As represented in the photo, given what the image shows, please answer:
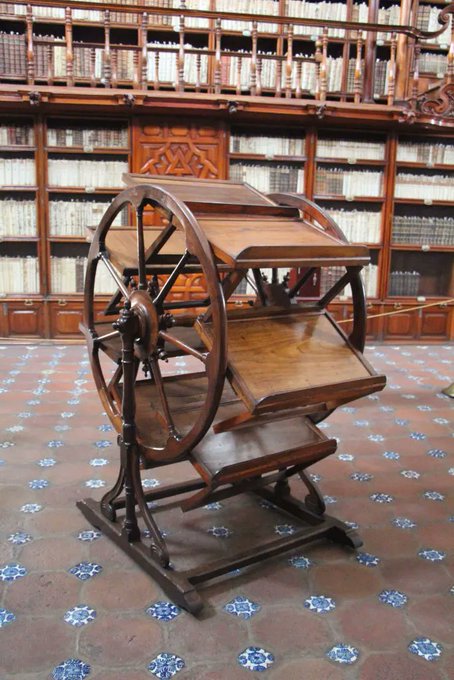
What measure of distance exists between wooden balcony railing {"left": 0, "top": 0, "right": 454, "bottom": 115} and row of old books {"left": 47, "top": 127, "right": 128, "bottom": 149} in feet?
1.26

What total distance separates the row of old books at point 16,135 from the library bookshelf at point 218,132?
0.04 feet

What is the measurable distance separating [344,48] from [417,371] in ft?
10.2

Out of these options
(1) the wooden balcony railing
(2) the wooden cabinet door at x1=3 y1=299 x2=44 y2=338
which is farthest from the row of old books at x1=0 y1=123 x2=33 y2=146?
(2) the wooden cabinet door at x1=3 y1=299 x2=44 y2=338

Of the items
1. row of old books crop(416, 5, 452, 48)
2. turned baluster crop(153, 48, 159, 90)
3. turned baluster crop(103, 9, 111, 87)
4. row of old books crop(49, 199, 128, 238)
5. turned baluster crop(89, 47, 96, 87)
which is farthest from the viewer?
row of old books crop(416, 5, 452, 48)

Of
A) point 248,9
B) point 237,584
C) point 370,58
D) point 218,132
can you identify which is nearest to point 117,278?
point 237,584

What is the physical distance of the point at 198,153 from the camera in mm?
5258

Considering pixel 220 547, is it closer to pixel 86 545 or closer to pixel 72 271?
pixel 86 545

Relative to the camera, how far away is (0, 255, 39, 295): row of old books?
5.41 m

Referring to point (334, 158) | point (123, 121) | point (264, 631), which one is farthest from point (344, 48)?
point (264, 631)

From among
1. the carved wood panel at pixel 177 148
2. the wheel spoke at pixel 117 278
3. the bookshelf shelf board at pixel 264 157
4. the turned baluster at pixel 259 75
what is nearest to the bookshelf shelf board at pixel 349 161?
the bookshelf shelf board at pixel 264 157

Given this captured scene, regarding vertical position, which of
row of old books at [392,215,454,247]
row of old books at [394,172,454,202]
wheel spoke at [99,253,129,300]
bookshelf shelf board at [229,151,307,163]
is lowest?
row of old books at [392,215,454,247]

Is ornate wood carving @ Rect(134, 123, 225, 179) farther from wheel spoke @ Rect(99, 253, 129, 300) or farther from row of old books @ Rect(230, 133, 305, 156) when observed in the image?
wheel spoke @ Rect(99, 253, 129, 300)

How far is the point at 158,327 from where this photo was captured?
1.87 m

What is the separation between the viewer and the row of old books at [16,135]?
5.22 m
